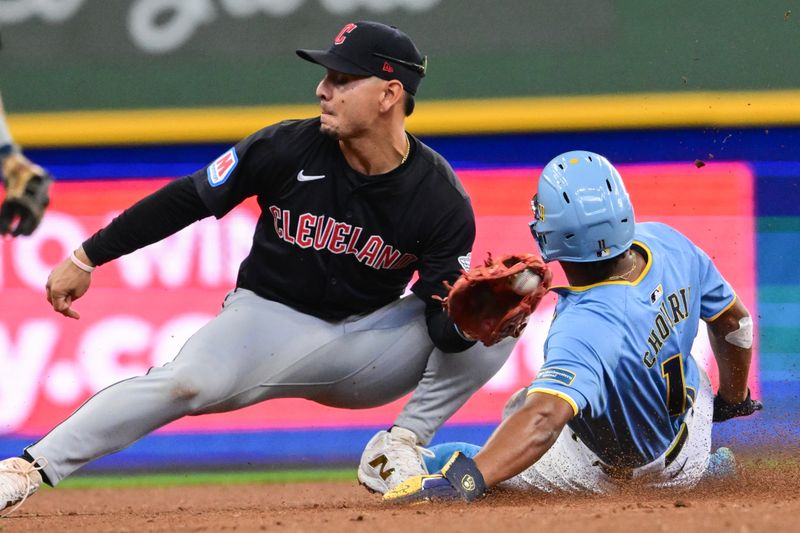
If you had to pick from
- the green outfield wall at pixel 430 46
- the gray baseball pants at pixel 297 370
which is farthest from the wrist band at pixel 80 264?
the green outfield wall at pixel 430 46

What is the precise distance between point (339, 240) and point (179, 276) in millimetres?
2577

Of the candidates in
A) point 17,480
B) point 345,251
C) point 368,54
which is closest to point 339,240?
point 345,251

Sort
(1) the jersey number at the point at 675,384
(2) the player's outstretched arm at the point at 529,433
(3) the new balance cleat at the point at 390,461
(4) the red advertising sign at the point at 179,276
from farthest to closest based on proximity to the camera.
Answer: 1. (4) the red advertising sign at the point at 179,276
2. (3) the new balance cleat at the point at 390,461
3. (1) the jersey number at the point at 675,384
4. (2) the player's outstretched arm at the point at 529,433

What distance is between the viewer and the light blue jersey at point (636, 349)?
389 centimetres

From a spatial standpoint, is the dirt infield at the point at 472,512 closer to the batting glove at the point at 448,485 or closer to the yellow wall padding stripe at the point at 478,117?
the batting glove at the point at 448,485

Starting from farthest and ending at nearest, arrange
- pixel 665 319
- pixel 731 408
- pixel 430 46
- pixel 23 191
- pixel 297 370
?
pixel 430 46 → pixel 731 408 → pixel 297 370 → pixel 665 319 → pixel 23 191

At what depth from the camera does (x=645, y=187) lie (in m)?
7.04

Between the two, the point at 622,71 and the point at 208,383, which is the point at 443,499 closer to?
the point at 208,383

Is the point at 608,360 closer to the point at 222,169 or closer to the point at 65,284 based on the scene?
the point at 222,169

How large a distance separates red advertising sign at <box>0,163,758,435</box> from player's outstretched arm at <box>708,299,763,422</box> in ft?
6.78

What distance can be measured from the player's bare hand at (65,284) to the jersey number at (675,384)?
2.12 meters

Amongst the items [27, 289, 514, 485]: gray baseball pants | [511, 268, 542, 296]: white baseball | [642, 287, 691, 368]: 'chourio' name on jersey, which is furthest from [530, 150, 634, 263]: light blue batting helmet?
[27, 289, 514, 485]: gray baseball pants

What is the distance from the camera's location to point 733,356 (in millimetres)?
4715

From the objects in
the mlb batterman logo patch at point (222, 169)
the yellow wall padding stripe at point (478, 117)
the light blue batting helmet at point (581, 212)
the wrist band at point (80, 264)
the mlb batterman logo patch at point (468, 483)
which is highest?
the yellow wall padding stripe at point (478, 117)
